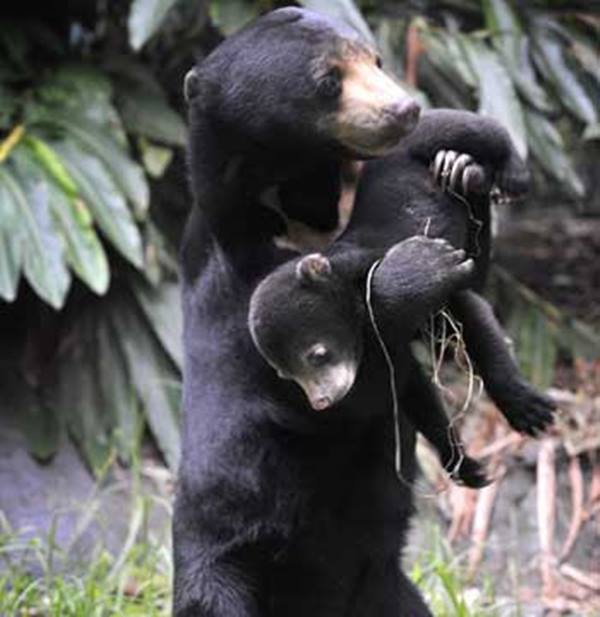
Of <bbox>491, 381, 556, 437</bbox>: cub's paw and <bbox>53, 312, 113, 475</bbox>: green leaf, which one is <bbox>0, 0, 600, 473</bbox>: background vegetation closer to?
<bbox>53, 312, 113, 475</bbox>: green leaf

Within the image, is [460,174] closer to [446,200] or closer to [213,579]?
[446,200]

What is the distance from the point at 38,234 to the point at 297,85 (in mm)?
2238

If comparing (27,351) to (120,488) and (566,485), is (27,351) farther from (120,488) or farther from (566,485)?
(566,485)

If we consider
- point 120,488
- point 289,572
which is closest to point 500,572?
point 120,488

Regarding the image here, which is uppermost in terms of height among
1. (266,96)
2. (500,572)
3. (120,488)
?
(266,96)

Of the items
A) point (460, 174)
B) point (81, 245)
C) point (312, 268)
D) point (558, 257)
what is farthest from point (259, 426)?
point (558, 257)

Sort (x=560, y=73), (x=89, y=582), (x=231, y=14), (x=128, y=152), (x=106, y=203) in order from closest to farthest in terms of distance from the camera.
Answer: (x=89, y=582)
(x=106, y=203)
(x=231, y=14)
(x=128, y=152)
(x=560, y=73)

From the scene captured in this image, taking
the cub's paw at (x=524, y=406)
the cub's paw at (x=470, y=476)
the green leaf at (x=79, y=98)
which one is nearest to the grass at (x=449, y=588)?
the cub's paw at (x=470, y=476)

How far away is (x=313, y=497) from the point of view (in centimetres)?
339

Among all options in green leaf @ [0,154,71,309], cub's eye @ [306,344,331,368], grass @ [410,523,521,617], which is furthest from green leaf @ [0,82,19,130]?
cub's eye @ [306,344,331,368]

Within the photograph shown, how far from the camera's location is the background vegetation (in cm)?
546

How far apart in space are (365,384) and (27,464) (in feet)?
8.88

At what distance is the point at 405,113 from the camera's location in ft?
10.3

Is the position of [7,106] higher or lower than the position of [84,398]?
higher
